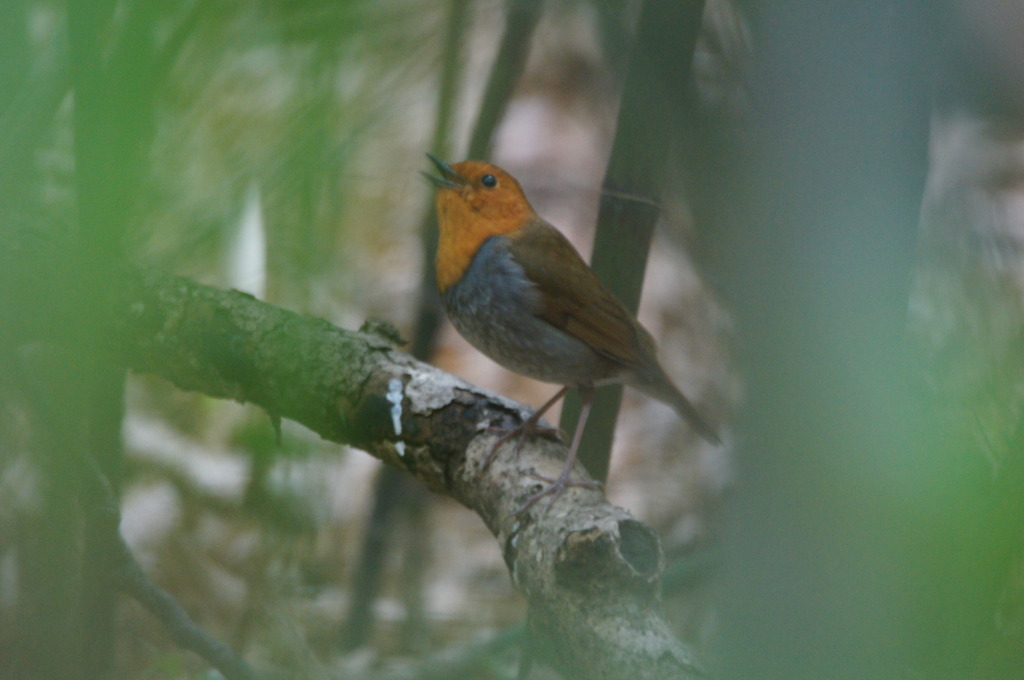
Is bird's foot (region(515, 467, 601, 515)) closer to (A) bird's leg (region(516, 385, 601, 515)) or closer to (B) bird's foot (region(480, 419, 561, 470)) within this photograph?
(A) bird's leg (region(516, 385, 601, 515))

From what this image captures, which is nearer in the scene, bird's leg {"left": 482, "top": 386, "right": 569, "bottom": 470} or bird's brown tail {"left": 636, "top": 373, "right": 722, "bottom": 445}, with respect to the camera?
bird's leg {"left": 482, "top": 386, "right": 569, "bottom": 470}

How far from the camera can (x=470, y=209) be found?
10.0 ft

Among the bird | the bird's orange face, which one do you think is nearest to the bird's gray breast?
the bird

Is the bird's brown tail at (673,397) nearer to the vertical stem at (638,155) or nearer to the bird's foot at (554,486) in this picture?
the vertical stem at (638,155)

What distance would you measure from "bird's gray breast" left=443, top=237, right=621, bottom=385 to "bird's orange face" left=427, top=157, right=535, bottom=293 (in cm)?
11

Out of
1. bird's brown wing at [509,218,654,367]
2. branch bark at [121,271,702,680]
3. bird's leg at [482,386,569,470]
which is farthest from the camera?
bird's brown wing at [509,218,654,367]

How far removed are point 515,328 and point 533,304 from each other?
0.09 metres

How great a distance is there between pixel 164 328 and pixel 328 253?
1.90 metres

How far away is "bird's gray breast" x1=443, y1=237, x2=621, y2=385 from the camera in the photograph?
2.84 m

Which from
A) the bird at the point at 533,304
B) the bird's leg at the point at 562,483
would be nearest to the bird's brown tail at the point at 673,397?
the bird at the point at 533,304

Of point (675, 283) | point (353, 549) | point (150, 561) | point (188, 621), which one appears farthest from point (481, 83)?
point (188, 621)

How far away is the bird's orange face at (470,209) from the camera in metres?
3.02

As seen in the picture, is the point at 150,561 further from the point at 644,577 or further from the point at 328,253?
the point at 328,253

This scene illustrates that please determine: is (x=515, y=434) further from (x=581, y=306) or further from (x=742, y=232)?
(x=742, y=232)
